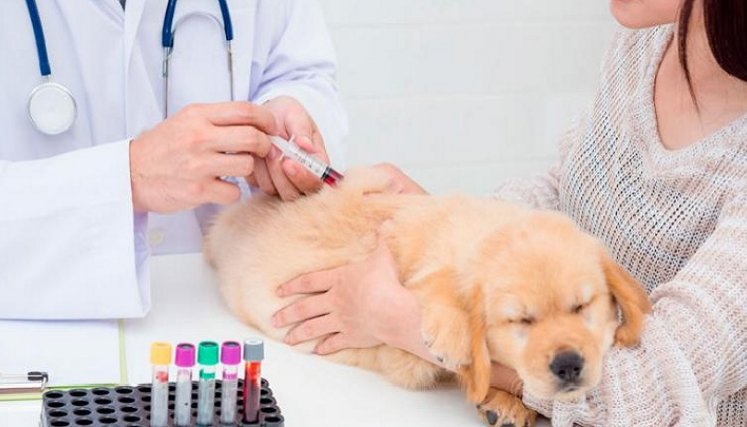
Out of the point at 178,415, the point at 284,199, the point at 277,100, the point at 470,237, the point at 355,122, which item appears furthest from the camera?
the point at 355,122

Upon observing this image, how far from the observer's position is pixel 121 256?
1381mm

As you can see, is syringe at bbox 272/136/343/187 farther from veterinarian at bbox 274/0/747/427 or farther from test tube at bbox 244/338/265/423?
test tube at bbox 244/338/265/423

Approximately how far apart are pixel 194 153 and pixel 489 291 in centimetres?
45

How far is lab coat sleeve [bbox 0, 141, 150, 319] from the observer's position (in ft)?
4.47

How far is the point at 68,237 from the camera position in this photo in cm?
137

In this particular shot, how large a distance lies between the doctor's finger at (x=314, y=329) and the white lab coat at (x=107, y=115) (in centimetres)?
21

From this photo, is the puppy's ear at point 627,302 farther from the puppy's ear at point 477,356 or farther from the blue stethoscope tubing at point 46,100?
the blue stethoscope tubing at point 46,100

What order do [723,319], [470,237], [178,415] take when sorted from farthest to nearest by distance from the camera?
[470,237], [723,319], [178,415]

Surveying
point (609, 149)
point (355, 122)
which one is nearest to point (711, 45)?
point (609, 149)

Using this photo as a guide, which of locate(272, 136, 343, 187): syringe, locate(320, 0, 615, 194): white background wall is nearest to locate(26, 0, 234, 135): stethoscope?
locate(272, 136, 343, 187): syringe

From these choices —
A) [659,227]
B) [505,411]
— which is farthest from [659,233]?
[505,411]

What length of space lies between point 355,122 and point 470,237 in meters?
1.56

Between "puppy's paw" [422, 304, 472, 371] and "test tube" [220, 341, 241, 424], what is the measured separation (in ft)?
0.75

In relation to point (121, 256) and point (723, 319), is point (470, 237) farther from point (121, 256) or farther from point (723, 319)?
point (121, 256)
